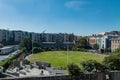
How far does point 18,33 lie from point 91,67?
109296mm

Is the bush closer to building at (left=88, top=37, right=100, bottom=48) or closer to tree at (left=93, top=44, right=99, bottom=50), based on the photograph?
tree at (left=93, top=44, right=99, bottom=50)

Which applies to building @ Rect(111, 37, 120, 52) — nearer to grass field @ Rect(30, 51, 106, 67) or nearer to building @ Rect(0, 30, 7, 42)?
grass field @ Rect(30, 51, 106, 67)

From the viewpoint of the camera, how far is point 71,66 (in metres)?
14.7

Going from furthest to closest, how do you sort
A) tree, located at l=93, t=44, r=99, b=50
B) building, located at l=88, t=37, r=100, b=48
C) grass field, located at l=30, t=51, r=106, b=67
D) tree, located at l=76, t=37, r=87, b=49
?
building, located at l=88, t=37, r=100, b=48
tree, located at l=93, t=44, r=99, b=50
tree, located at l=76, t=37, r=87, b=49
grass field, located at l=30, t=51, r=106, b=67

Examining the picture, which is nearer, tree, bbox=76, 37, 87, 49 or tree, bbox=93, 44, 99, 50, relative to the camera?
tree, bbox=76, 37, 87, 49

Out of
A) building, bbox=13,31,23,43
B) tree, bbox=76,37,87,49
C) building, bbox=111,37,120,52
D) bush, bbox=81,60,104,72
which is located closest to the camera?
bush, bbox=81,60,104,72

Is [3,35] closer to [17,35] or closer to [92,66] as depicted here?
[17,35]

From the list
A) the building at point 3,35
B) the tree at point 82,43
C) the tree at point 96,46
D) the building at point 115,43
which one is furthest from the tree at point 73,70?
the building at point 3,35

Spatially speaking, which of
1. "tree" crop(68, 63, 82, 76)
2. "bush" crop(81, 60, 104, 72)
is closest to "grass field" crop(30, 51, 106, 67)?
"bush" crop(81, 60, 104, 72)

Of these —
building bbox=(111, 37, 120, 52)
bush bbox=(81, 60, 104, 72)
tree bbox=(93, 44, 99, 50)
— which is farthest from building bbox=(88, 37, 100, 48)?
bush bbox=(81, 60, 104, 72)

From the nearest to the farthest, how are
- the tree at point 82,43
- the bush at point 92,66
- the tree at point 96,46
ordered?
the bush at point 92,66 → the tree at point 82,43 → the tree at point 96,46

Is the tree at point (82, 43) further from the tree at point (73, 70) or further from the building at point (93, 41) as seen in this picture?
the tree at point (73, 70)

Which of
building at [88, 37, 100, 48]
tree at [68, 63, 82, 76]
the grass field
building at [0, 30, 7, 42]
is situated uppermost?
building at [0, 30, 7, 42]

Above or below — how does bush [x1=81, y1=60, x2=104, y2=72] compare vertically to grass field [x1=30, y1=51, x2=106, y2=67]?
above
